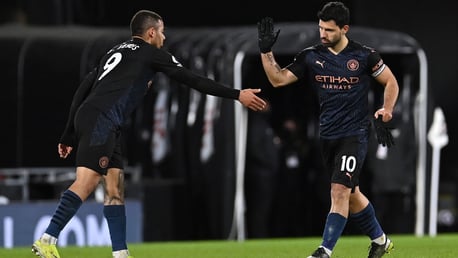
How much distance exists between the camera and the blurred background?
22.3 meters

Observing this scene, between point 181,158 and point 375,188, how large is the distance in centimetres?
280

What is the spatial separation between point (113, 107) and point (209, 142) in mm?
9111

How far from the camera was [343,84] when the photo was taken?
13.4 metres

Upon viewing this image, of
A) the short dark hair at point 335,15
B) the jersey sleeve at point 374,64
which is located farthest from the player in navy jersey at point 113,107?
the jersey sleeve at point 374,64

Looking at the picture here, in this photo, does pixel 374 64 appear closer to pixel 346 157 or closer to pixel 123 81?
pixel 346 157

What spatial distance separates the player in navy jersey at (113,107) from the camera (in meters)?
13.2

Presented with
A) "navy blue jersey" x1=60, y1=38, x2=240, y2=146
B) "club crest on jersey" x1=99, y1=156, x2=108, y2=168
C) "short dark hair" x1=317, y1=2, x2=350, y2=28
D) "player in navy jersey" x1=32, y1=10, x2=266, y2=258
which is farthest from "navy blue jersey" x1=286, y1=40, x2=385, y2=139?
"club crest on jersey" x1=99, y1=156, x2=108, y2=168

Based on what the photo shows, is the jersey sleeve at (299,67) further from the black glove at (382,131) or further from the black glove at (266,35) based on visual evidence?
the black glove at (382,131)

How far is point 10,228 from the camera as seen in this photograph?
20.3 metres

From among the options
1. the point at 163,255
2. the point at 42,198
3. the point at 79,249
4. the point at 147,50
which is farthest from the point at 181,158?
the point at 147,50

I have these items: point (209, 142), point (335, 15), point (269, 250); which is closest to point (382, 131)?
point (335, 15)

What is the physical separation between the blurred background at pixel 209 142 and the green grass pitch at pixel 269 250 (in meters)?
3.16

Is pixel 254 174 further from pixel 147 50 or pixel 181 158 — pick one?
pixel 147 50

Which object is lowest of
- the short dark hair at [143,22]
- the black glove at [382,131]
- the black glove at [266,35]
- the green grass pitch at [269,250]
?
the green grass pitch at [269,250]
